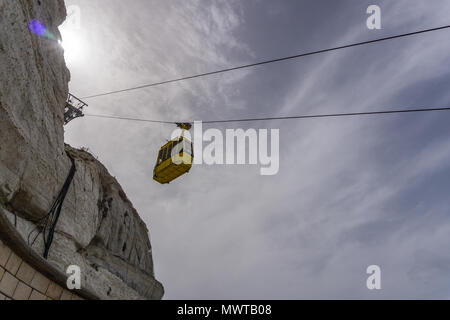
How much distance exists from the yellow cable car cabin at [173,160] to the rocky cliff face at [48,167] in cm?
473

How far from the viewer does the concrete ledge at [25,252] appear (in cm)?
380

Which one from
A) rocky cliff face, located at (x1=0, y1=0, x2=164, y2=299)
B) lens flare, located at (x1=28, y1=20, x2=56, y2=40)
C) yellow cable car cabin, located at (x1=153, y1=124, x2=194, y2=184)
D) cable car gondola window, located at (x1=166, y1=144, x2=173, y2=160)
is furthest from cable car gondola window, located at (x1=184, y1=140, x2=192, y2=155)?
lens flare, located at (x1=28, y1=20, x2=56, y2=40)

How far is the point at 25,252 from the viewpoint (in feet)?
13.8

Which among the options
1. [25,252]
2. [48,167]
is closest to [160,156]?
[48,167]

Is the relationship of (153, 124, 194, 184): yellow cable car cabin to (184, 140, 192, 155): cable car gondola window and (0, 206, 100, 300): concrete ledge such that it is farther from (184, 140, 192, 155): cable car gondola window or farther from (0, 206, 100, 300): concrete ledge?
(0, 206, 100, 300): concrete ledge

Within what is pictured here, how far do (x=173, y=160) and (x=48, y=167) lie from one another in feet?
20.1

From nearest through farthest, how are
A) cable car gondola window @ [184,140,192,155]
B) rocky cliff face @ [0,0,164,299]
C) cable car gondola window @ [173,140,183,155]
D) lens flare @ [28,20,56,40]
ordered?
rocky cliff face @ [0,0,164,299] < lens flare @ [28,20,56,40] < cable car gondola window @ [173,140,183,155] < cable car gondola window @ [184,140,192,155]

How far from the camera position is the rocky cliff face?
34.5 feet

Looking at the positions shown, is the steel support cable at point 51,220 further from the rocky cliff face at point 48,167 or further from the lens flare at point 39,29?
the lens flare at point 39,29

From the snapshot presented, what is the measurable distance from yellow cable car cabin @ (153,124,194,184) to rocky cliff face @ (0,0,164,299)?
4.73 meters

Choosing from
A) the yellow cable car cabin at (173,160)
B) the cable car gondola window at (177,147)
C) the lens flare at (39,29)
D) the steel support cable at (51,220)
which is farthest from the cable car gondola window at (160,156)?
the lens flare at (39,29)

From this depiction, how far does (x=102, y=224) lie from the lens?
823 inches

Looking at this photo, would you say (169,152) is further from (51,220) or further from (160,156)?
(51,220)
